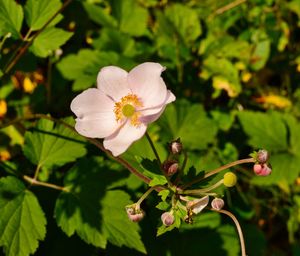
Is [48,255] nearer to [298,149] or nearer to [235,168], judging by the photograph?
[235,168]

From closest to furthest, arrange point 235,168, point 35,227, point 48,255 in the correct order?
point 35,227 < point 48,255 < point 235,168

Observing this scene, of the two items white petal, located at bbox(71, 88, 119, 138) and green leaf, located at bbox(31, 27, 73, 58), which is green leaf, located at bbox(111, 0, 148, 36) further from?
white petal, located at bbox(71, 88, 119, 138)

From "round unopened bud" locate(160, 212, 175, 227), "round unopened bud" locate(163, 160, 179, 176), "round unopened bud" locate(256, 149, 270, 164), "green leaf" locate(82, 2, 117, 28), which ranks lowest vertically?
"round unopened bud" locate(160, 212, 175, 227)

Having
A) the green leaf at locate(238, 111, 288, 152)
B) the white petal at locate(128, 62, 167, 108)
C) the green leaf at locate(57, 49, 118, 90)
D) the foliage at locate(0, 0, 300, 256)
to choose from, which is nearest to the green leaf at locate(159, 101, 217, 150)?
the foliage at locate(0, 0, 300, 256)

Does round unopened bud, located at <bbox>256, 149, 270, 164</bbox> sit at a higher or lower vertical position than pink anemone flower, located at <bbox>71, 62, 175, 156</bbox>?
lower

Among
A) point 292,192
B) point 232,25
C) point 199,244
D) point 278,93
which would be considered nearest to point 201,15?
point 232,25

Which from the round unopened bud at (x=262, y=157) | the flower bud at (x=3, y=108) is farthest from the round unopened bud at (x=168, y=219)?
the flower bud at (x=3, y=108)
